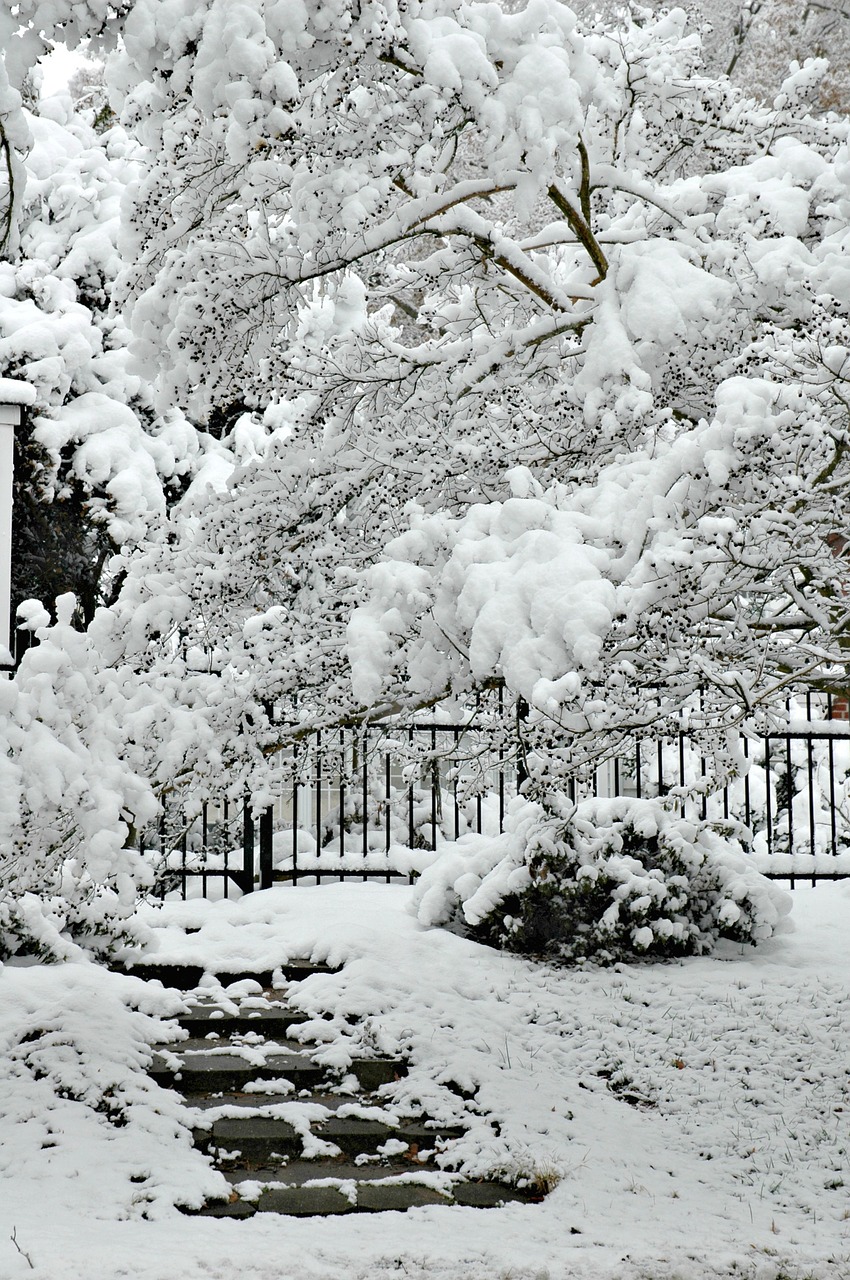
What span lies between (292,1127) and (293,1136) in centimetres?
6

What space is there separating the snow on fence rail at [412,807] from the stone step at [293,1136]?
1171 millimetres

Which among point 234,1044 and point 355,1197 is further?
point 234,1044

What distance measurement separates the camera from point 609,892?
19.7 feet

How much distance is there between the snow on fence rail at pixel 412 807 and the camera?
523 centimetres

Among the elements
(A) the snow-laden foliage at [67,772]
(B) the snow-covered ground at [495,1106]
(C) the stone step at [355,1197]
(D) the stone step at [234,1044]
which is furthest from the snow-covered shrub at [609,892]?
(A) the snow-laden foliage at [67,772]

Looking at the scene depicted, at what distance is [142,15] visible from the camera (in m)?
3.02

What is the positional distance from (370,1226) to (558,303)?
131 inches

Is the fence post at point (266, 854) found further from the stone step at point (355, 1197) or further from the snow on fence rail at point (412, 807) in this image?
the stone step at point (355, 1197)

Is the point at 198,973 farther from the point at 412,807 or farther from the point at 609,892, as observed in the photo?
the point at 412,807

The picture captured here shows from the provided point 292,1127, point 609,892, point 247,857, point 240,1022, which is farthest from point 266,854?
point 292,1127

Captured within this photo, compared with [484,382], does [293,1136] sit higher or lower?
lower

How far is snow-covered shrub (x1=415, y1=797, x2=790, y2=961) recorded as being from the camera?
5914mm

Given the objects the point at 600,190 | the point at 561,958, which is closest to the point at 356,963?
the point at 561,958

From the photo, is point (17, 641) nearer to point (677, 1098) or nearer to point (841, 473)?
point (677, 1098)
